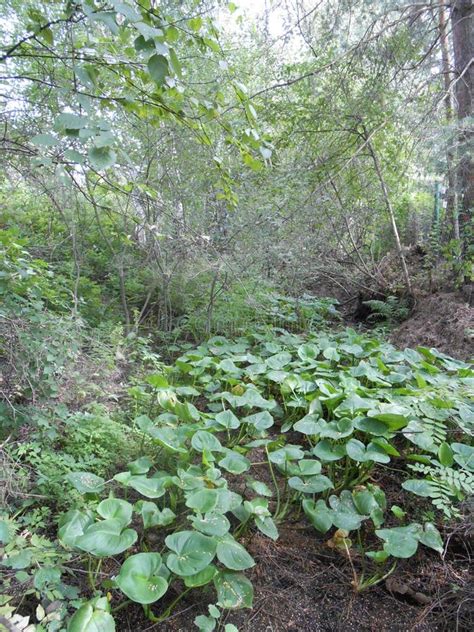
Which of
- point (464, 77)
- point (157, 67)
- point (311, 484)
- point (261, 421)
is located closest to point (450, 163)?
point (464, 77)

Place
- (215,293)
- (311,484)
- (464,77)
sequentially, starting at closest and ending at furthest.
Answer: (311,484) < (215,293) < (464,77)

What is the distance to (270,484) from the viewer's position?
2436mm

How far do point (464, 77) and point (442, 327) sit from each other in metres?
3.00

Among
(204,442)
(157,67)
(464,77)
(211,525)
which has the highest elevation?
(464,77)

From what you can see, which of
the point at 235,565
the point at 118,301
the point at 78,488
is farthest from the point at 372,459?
the point at 118,301

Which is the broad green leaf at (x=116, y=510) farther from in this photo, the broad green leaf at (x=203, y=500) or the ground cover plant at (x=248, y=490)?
the broad green leaf at (x=203, y=500)

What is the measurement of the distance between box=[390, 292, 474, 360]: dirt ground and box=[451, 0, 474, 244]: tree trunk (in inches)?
29.2

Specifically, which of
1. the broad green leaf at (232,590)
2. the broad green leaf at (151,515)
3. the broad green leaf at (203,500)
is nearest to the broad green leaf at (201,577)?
the broad green leaf at (232,590)

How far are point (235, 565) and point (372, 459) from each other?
2.84 feet

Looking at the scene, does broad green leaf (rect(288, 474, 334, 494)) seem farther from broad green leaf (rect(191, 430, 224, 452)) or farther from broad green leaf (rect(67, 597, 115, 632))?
broad green leaf (rect(67, 597, 115, 632))

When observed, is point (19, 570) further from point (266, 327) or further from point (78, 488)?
point (266, 327)

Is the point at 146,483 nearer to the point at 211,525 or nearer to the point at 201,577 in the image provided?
the point at 211,525

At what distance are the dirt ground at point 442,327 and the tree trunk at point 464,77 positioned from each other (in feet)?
2.43

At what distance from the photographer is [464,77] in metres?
4.91
